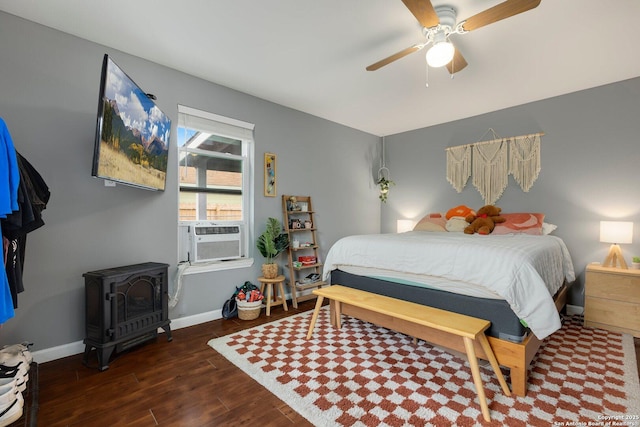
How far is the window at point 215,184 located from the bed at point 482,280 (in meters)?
1.35

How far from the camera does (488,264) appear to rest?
2.08 meters

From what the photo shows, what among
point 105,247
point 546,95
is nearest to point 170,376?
point 105,247

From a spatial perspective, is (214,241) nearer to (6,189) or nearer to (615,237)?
(6,189)

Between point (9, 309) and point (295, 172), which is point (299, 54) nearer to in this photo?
point (295, 172)

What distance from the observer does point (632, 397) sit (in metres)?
1.83

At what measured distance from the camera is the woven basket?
324 centimetres

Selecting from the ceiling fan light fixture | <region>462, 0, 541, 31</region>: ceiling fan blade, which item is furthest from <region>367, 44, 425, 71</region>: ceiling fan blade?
<region>462, 0, 541, 31</region>: ceiling fan blade

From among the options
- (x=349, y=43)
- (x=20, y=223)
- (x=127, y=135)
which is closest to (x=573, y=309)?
(x=349, y=43)

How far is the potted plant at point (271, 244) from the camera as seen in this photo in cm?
351

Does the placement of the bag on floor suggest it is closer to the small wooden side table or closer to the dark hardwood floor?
the small wooden side table

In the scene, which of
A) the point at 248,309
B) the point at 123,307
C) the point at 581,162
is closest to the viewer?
the point at 123,307

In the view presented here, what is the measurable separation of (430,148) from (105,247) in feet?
15.0

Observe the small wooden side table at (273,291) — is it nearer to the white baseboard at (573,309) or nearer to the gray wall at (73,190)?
the gray wall at (73,190)

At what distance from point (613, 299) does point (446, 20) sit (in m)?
3.11
